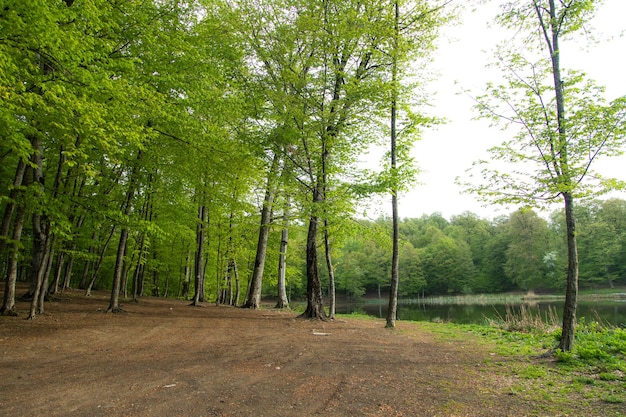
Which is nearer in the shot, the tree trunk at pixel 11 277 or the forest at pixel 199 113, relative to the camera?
the forest at pixel 199 113

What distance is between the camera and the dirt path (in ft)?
12.6

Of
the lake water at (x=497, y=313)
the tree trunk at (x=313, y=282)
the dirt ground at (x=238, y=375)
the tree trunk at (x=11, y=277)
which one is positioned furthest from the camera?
the lake water at (x=497, y=313)

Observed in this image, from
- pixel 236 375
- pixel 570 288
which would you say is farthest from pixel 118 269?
pixel 570 288

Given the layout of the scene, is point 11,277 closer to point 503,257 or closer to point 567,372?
point 567,372

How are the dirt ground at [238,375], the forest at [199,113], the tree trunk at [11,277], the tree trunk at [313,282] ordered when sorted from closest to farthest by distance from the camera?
the dirt ground at [238,375] < the forest at [199,113] < the tree trunk at [11,277] < the tree trunk at [313,282]

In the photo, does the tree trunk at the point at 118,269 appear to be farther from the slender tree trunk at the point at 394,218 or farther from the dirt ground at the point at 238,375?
the slender tree trunk at the point at 394,218

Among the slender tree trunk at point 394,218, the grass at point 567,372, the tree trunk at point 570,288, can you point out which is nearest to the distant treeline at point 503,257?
the slender tree trunk at point 394,218

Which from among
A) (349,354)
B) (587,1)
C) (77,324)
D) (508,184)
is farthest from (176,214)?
(587,1)

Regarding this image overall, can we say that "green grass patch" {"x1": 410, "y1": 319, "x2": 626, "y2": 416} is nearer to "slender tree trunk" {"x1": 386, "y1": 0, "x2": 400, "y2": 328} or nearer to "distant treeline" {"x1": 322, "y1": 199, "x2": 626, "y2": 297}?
"slender tree trunk" {"x1": 386, "y1": 0, "x2": 400, "y2": 328}

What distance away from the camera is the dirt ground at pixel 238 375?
12.6ft

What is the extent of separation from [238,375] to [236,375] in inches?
1.1

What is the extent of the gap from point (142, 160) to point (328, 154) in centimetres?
606

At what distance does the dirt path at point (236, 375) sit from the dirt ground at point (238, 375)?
15 millimetres

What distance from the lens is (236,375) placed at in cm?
495
